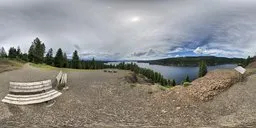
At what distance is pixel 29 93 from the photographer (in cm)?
1542

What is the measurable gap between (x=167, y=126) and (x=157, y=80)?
33388 millimetres

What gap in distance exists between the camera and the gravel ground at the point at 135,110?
11.2m

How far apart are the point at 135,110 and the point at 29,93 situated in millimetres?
5729

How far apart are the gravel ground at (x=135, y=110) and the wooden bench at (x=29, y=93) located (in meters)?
0.40

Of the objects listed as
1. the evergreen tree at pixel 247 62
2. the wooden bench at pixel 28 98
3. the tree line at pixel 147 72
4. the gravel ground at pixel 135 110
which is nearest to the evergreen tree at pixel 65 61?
the tree line at pixel 147 72

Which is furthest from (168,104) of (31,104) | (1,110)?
(1,110)

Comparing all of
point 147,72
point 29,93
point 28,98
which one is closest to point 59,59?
point 147,72

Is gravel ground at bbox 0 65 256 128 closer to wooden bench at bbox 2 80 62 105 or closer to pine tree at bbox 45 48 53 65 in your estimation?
wooden bench at bbox 2 80 62 105

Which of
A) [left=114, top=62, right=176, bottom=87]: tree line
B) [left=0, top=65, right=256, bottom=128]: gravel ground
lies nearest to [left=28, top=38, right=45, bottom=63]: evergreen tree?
[left=114, top=62, right=176, bottom=87]: tree line

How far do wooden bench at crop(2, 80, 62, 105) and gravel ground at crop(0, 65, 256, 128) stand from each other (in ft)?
1.30

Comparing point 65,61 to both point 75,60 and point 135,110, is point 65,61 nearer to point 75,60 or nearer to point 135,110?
point 75,60

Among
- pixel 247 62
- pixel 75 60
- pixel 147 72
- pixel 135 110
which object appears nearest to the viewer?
pixel 135 110

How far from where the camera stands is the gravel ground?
1121 centimetres

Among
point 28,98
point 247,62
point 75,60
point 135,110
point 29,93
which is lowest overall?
point 135,110
